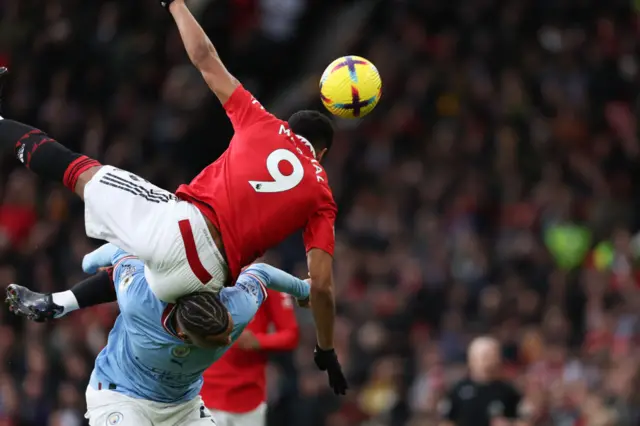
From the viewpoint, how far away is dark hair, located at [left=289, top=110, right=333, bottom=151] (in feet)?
25.9

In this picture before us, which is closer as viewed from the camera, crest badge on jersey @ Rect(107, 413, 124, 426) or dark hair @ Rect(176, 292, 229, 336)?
dark hair @ Rect(176, 292, 229, 336)

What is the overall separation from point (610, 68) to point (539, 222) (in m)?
3.34

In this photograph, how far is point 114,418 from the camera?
7.17 m

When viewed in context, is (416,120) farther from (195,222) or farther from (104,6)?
(195,222)

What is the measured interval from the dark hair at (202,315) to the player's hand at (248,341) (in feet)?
8.87

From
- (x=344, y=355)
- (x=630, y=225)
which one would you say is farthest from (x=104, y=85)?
(x=630, y=225)

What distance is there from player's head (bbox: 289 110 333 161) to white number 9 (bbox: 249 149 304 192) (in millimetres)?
546

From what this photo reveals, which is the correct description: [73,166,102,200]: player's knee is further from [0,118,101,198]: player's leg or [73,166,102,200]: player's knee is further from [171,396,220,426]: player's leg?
[171,396,220,426]: player's leg

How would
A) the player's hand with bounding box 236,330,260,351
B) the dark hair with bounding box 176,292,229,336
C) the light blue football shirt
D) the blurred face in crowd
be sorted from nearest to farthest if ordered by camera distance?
the dark hair with bounding box 176,292,229,336, the light blue football shirt, the player's hand with bounding box 236,330,260,351, the blurred face in crowd

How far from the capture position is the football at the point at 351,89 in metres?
7.96

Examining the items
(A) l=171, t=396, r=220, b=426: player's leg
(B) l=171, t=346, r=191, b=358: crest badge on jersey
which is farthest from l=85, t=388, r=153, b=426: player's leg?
(B) l=171, t=346, r=191, b=358: crest badge on jersey

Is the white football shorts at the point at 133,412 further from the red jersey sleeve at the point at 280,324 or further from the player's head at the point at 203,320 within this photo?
the red jersey sleeve at the point at 280,324

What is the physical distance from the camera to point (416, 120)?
18.5 meters

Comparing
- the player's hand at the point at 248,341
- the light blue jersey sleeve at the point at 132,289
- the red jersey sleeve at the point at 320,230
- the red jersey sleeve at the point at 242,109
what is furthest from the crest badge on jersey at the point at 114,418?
the player's hand at the point at 248,341
